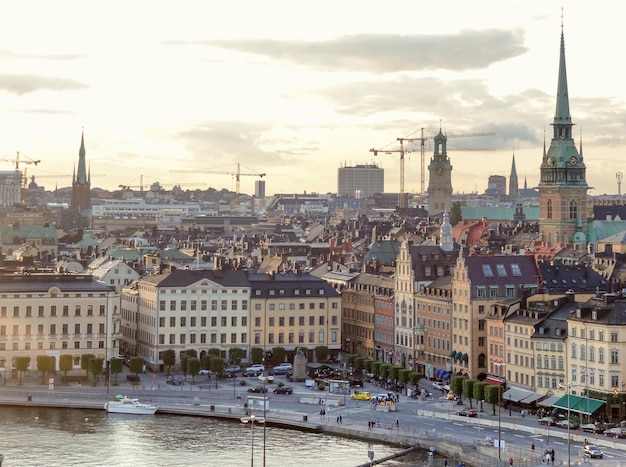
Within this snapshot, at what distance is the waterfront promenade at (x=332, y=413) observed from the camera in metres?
96.8

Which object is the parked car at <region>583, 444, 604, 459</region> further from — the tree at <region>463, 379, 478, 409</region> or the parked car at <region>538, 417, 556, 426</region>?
the tree at <region>463, 379, 478, 409</region>

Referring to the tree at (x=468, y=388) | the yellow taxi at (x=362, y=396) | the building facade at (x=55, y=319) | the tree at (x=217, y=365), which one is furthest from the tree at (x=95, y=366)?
the tree at (x=468, y=388)

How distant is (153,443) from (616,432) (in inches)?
1200

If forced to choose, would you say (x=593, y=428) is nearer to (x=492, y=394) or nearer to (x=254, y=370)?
(x=492, y=394)

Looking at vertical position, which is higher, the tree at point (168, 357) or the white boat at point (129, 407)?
the tree at point (168, 357)

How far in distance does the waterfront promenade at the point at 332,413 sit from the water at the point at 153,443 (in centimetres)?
149

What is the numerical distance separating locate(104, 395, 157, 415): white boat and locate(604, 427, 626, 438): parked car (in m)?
34.3

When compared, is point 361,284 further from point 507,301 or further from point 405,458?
point 405,458

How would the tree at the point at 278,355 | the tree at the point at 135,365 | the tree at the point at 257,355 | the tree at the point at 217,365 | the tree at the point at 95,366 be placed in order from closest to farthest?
the tree at the point at 95,366 → the tree at the point at 217,365 → the tree at the point at 135,365 → the tree at the point at 257,355 → the tree at the point at 278,355

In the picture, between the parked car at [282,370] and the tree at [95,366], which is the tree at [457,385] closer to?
the parked car at [282,370]

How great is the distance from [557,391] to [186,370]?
109ft

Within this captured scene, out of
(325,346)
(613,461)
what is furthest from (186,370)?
(613,461)

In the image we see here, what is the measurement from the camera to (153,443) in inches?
4031

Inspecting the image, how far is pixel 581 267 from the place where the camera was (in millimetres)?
139250
